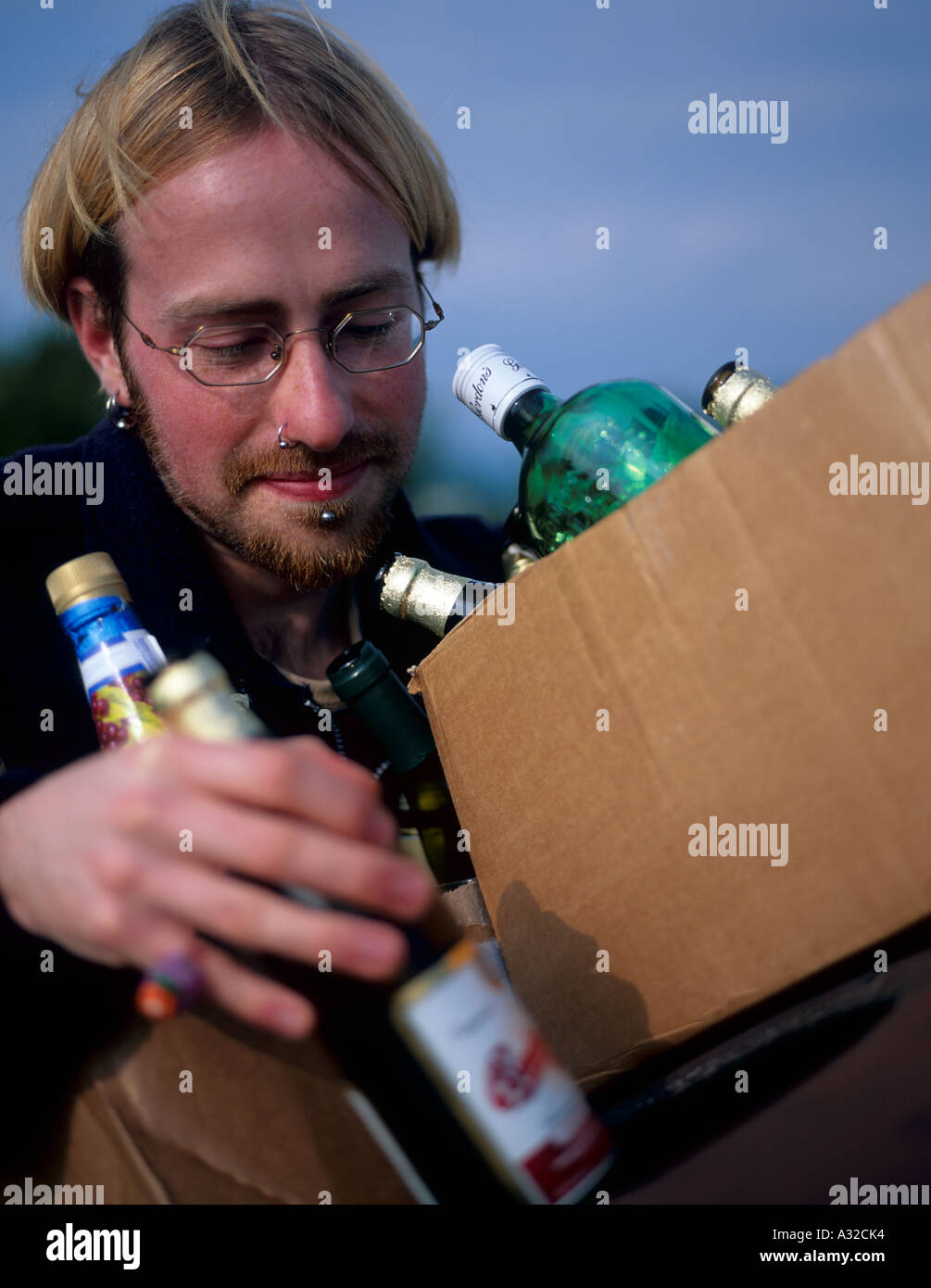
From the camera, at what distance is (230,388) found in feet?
3.71

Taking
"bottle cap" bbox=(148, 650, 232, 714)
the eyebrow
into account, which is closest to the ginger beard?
the eyebrow

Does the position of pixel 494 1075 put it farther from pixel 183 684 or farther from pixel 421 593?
pixel 421 593

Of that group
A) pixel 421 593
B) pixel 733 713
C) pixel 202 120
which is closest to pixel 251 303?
pixel 202 120

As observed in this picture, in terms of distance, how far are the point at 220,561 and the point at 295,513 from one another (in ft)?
0.74

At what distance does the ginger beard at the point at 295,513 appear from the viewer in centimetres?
118

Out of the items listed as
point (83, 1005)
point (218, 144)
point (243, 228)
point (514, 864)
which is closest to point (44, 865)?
point (83, 1005)

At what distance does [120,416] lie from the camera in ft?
4.44

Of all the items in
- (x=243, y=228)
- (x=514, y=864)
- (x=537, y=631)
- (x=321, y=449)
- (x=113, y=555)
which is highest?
(x=243, y=228)

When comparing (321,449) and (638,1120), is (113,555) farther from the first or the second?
(638,1120)

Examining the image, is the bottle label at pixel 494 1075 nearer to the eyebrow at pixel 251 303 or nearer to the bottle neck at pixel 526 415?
the bottle neck at pixel 526 415

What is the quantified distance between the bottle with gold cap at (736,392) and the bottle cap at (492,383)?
0.22m

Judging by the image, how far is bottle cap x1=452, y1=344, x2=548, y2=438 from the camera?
1.10m

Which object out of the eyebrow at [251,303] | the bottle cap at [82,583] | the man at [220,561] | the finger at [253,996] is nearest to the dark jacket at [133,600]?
the man at [220,561]
